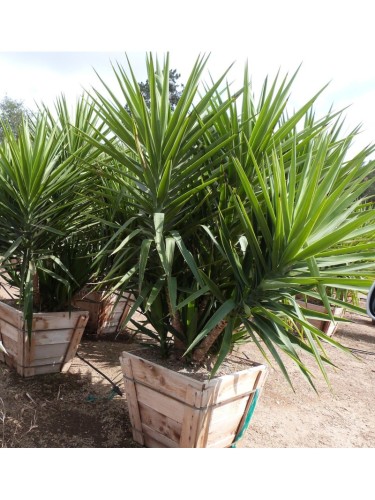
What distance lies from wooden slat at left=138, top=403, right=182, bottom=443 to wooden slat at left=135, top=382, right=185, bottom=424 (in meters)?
0.02

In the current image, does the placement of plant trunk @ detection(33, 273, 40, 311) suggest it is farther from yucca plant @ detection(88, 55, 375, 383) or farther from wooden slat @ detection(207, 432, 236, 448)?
wooden slat @ detection(207, 432, 236, 448)

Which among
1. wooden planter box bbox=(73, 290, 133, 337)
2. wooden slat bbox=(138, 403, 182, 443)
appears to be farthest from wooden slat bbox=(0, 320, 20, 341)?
wooden slat bbox=(138, 403, 182, 443)

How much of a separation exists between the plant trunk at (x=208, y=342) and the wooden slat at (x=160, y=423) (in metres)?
0.28

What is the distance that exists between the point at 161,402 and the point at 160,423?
11 centimetres

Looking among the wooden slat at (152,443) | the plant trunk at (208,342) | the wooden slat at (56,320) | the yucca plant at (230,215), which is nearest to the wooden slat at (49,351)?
the wooden slat at (56,320)

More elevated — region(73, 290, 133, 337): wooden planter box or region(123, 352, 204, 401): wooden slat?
region(123, 352, 204, 401): wooden slat

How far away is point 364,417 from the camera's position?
247 centimetres

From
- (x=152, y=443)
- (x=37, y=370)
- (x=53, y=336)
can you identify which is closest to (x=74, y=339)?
(x=53, y=336)

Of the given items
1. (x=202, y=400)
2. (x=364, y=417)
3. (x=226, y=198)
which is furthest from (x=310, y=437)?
(x=226, y=198)

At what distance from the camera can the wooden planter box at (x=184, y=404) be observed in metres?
1.61

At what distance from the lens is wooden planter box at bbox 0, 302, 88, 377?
7.73 ft

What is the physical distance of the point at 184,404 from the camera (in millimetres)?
1632

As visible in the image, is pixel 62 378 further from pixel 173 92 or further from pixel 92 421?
pixel 173 92

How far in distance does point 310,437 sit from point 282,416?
0.22m
